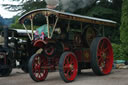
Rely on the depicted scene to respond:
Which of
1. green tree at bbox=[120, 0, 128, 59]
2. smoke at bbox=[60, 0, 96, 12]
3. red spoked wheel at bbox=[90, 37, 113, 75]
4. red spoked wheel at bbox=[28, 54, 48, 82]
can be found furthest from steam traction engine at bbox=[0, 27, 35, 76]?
smoke at bbox=[60, 0, 96, 12]

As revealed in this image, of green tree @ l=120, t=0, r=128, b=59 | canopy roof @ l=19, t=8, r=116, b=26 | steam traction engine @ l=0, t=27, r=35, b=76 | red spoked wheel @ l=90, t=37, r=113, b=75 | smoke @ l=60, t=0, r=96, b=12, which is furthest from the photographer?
smoke @ l=60, t=0, r=96, b=12

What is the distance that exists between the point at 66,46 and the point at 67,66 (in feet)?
2.96

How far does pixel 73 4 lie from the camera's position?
16.5 m

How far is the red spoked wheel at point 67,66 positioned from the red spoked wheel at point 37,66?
0.87m

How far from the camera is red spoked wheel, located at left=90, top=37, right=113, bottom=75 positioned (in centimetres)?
841

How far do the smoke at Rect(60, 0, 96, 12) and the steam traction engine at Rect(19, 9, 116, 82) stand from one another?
21.6 feet

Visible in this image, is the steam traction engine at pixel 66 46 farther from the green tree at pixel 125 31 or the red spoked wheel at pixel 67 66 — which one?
the green tree at pixel 125 31

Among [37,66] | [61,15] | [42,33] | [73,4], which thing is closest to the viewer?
[61,15]

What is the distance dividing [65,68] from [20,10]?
1250 cm

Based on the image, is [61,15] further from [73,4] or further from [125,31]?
[73,4]

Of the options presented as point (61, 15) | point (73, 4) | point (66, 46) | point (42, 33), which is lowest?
point (66, 46)

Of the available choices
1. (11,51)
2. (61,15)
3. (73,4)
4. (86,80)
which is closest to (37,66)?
(86,80)

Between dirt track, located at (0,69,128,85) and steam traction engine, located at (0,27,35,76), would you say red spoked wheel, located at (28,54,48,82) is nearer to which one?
dirt track, located at (0,69,128,85)

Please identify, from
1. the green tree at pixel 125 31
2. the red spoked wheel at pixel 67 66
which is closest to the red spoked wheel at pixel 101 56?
the red spoked wheel at pixel 67 66
